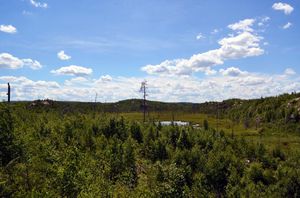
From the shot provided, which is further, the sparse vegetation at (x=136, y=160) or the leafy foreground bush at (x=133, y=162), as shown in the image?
the sparse vegetation at (x=136, y=160)

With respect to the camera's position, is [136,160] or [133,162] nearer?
[133,162]

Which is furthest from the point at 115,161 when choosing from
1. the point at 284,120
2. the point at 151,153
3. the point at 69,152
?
the point at 284,120

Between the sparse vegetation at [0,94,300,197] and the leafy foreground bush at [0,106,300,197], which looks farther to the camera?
the sparse vegetation at [0,94,300,197]

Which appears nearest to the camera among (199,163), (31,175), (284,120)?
(31,175)

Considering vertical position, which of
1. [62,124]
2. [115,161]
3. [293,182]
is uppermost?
[62,124]

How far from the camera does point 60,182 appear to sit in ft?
148

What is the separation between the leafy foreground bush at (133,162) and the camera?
163ft

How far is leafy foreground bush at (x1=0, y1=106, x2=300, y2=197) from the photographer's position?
49562mm

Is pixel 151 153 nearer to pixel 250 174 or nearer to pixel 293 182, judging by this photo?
pixel 250 174

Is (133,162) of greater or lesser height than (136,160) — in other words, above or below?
above

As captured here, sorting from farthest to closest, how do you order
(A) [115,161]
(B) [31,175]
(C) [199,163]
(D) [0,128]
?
(C) [199,163]
(A) [115,161]
(D) [0,128]
(B) [31,175]

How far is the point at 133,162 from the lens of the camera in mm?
82188

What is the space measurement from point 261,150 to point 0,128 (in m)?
74.8

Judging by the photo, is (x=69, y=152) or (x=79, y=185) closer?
(x=79, y=185)
